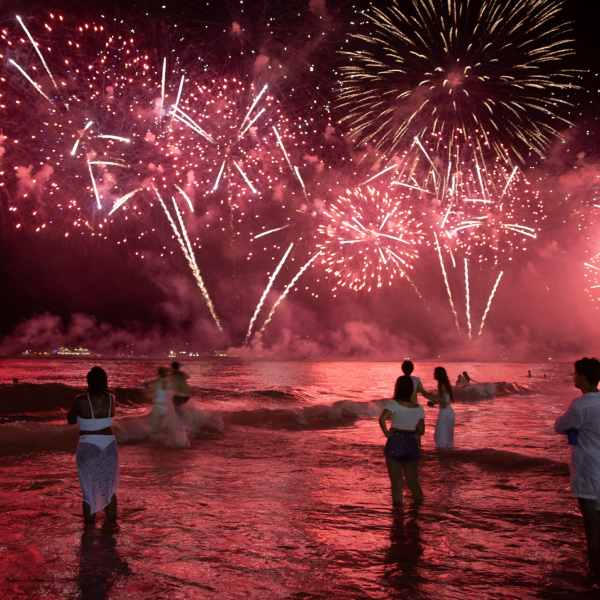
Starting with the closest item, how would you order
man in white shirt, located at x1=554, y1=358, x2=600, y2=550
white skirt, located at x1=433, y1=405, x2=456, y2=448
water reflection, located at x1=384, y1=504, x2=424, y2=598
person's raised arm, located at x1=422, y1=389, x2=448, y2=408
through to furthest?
1. water reflection, located at x1=384, y1=504, x2=424, y2=598
2. man in white shirt, located at x1=554, y1=358, x2=600, y2=550
3. person's raised arm, located at x1=422, y1=389, x2=448, y2=408
4. white skirt, located at x1=433, y1=405, x2=456, y2=448

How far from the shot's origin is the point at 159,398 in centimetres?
1230

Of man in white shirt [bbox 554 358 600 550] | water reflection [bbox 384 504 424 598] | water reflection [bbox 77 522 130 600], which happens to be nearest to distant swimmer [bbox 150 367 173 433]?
water reflection [bbox 77 522 130 600]

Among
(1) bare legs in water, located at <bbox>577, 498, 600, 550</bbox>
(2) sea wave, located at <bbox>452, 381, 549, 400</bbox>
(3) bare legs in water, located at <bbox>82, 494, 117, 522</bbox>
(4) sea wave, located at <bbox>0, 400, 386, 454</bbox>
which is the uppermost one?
(1) bare legs in water, located at <bbox>577, 498, 600, 550</bbox>

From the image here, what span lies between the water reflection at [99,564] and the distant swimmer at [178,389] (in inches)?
291

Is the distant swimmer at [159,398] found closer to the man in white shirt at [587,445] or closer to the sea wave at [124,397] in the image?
the sea wave at [124,397]

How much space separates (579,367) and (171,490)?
5.58 m

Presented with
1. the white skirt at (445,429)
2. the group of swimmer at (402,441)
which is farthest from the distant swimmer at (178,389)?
the group of swimmer at (402,441)

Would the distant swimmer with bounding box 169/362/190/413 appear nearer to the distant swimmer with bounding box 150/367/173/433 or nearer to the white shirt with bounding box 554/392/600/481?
the distant swimmer with bounding box 150/367/173/433

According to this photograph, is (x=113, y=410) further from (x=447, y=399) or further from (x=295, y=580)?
(x=447, y=399)

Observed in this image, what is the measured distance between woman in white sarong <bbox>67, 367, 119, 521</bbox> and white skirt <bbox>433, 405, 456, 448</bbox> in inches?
282

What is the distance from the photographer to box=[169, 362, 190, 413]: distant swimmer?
12.7m

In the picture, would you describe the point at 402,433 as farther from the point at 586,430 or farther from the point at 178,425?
the point at 178,425

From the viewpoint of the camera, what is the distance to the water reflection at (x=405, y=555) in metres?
4.01

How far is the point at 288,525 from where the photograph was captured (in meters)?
5.61
